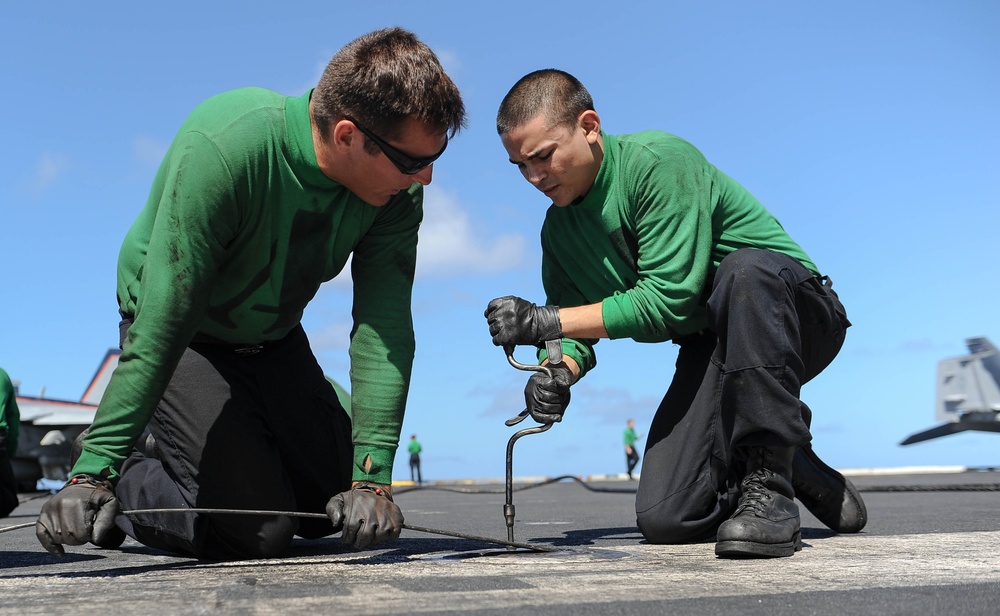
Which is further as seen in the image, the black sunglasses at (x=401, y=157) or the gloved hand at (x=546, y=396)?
the gloved hand at (x=546, y=396)

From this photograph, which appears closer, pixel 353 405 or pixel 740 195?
pixel 353 405

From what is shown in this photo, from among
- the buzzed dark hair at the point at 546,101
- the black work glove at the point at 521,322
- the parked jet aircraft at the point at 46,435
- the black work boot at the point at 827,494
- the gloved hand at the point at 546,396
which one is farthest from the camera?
the parked jet aircraft at the point at 46,435

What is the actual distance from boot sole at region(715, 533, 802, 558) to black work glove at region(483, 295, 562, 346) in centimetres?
83

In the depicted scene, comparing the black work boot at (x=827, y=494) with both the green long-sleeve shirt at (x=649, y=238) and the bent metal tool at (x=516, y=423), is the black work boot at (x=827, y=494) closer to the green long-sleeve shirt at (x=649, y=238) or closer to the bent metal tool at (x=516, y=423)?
the green long-sleeve shirt at (x=649, y=238)

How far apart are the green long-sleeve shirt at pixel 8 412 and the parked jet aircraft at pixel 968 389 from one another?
29.3m

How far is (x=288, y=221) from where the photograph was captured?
2.82 meters

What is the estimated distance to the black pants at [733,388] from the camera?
286 centimetres

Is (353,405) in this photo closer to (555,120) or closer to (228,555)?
(228,555)

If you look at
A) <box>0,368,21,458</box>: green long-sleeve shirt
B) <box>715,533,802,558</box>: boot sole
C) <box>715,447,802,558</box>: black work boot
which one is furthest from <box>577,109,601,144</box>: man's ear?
<box>0,368,21,458</box>: green long-sleeve shirt

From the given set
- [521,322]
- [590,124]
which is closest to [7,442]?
[521,322]

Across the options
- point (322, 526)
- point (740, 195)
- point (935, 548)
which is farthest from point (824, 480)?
point (322, 526)

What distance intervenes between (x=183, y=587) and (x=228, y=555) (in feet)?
3.12

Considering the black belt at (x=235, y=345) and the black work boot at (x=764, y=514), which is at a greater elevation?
the black belt at (x=235, y=345)

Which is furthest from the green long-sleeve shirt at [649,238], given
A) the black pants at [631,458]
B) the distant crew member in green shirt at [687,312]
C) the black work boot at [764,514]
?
the black pants at [631,458]
